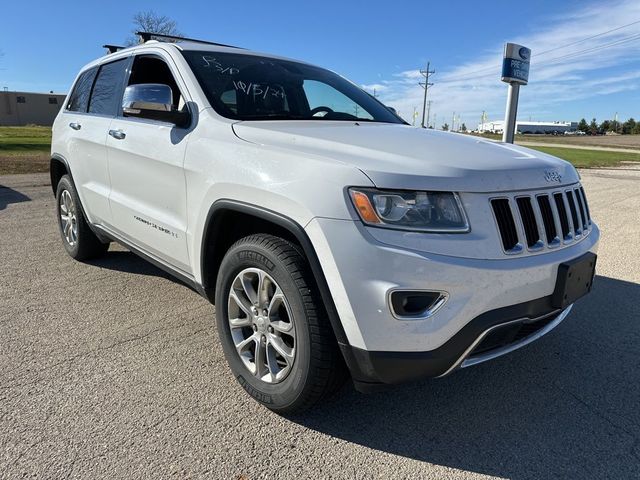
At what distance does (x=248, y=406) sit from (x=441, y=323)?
1.17 m

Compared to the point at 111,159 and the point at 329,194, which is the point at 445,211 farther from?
the point at 111,159

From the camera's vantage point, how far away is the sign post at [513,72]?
37.7 ft

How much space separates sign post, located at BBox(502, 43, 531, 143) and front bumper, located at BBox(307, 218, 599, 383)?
1077cm

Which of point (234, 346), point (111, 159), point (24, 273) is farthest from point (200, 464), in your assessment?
point (24, 273)

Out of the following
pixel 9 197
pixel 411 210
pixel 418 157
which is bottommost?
pixel 9 197

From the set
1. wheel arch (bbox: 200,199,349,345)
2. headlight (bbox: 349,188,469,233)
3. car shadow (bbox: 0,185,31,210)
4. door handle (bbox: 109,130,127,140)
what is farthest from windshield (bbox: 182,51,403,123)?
car shadow (bbox: 0,185,31,210)

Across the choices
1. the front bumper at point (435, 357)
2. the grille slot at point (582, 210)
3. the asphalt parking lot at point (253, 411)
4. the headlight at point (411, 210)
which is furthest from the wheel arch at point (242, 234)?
the grille slot at point (582, 210)

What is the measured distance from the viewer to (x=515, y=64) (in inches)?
458

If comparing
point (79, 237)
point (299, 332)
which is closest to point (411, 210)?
point (299, 332)

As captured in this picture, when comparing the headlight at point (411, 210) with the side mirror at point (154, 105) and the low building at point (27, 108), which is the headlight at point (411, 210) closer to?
the side mirror at point (154, 105)

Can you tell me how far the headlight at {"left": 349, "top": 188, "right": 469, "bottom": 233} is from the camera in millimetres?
2049

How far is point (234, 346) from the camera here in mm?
2729

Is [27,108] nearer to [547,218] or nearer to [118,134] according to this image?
[118,134]

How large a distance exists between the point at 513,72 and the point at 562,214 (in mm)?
10303
